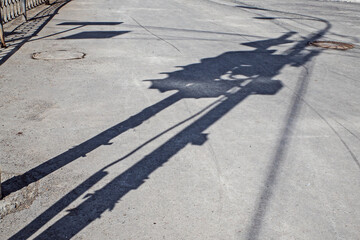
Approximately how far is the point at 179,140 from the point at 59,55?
5821 millimetres

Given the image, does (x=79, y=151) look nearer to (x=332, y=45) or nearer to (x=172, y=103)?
(x=172, y=103)

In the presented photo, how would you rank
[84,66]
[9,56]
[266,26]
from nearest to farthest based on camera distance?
[84,66] < [9,56] < [266,26]

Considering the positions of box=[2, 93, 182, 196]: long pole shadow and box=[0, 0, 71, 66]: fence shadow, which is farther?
box=[0, 0, 71, 66]: fence shadow

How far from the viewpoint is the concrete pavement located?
4117 mm

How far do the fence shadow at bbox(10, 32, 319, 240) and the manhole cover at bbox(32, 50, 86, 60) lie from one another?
2835mm

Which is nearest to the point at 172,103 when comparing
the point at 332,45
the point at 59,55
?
the point at 59,55

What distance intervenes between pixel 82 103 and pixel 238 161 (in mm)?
3241

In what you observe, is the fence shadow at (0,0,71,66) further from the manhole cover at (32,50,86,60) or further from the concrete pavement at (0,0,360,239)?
the manhole cover at (32,50,86,60)

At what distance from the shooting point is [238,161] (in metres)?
5.38

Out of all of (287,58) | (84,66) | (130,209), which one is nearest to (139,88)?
(84,66)

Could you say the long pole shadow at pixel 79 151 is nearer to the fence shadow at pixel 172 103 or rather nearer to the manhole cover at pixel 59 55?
the fence shadow at pixel 172 103

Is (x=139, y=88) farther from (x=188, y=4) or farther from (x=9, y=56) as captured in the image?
(x=188, y=4)

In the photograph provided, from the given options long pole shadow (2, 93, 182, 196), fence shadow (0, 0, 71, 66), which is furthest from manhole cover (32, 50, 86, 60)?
long pole shadow (2, 93, 182, 196)

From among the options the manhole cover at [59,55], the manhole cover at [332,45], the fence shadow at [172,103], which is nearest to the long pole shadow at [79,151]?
the fence shadow at [172,103]
